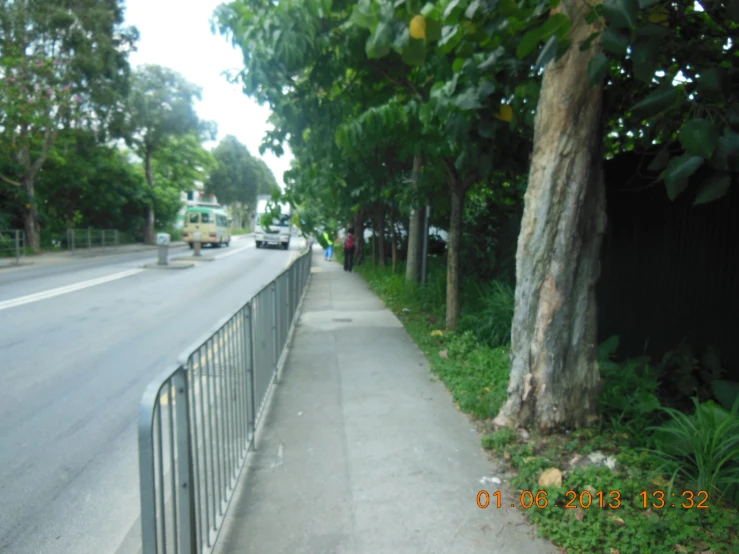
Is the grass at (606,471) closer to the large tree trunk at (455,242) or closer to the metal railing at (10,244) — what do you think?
the large tree trunk at (455,242)

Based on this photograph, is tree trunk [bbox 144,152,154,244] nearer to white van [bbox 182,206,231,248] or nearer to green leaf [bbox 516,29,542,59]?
white van [bbox 182,206,231,248]

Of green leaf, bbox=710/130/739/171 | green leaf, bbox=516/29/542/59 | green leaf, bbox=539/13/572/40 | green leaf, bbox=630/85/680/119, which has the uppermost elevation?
green leaf, bbox=539/13/572/40

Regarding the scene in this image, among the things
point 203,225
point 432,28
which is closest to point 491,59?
point 432,28

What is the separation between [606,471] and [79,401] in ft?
16.5

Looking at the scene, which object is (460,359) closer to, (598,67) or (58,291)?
(598,67)

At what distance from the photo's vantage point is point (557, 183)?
4.55m

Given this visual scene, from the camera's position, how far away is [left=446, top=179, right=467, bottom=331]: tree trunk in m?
8.36

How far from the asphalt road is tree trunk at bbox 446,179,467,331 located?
10.8ft

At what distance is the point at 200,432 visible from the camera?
3.19m

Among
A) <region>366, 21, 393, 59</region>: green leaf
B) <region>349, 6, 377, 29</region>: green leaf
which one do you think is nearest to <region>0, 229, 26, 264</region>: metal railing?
<region>349, 6, 377, 29</region>: green leaf

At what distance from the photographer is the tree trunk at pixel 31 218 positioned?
81.3 feet

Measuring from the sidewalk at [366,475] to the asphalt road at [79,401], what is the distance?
898 mm

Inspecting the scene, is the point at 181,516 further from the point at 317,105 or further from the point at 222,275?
the point at 222,275

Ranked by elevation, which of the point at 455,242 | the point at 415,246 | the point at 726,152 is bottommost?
the point at 415,246
